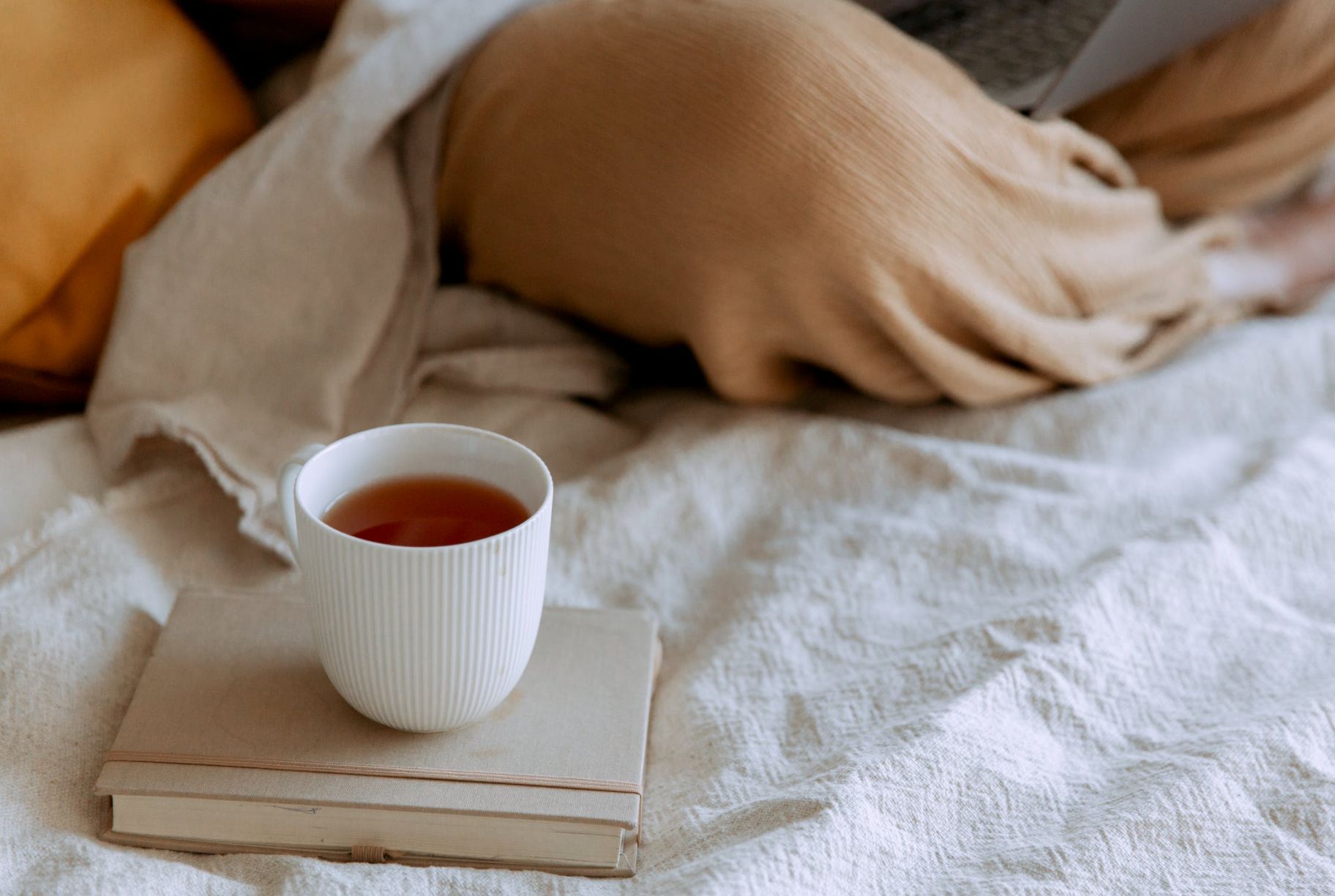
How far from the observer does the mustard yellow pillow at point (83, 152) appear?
0.60 meters

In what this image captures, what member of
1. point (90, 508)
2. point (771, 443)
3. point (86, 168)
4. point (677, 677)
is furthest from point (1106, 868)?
point (86, 168)

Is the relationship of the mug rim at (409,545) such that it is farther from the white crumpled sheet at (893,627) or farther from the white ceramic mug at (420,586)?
the white crumpled sheet at (893,627)

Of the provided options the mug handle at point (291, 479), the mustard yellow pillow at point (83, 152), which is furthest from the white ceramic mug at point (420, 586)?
the mustard yellow pillow at point (83, 152)

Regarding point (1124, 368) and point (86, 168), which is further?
point (1124, 368)

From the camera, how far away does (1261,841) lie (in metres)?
0.46

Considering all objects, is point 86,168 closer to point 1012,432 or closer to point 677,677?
point 677,677

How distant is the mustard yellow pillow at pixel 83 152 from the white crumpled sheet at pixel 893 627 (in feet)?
0.22

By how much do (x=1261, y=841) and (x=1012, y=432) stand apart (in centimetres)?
33

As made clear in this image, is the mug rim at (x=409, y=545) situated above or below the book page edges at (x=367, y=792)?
above

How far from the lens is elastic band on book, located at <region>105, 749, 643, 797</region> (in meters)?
0.46

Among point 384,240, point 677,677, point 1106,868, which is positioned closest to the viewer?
point 1106,868

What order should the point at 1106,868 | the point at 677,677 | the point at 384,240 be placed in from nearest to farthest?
the point at 1106,868, the point at 677,677, the point at 384,240

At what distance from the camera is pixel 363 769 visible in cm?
46

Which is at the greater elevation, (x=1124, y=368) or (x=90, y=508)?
(x=1124, y=368)
